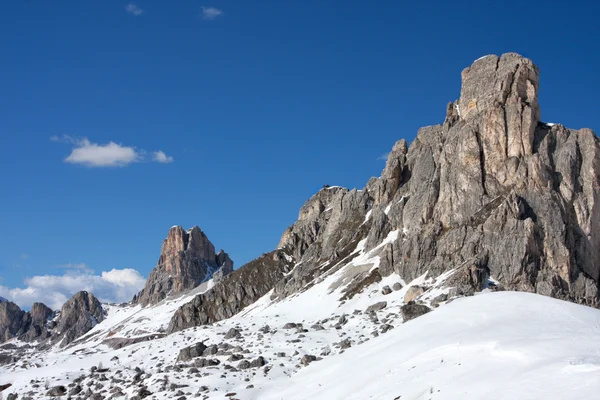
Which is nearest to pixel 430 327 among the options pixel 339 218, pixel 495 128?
pixel 495 128

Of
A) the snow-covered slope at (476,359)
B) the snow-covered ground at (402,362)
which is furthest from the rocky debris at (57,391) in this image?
the snow-covered slope at (476,359)

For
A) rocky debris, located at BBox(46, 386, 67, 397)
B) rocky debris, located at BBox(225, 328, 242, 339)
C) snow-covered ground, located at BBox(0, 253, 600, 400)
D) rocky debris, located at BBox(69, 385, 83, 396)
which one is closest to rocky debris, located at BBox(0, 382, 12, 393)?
snow-covered ground, located at BBox(0, 253, 600, 400)

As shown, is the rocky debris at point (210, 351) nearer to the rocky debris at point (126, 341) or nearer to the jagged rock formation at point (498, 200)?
the jagged rock formation at point (498, 200)

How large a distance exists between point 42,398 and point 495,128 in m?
73.2

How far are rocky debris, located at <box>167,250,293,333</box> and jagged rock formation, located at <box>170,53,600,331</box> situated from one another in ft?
107

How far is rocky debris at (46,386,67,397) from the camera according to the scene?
1949 inches

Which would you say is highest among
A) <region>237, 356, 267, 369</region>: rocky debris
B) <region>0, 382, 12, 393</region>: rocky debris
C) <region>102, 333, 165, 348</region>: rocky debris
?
<region>102, 333, 165, 348</region>: rocky debris

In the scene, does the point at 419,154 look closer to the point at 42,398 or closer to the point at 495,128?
the point at 495,128

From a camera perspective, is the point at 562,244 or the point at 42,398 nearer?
the point at 42,398

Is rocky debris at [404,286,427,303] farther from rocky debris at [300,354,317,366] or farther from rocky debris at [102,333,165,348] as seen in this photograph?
rocky debris at [102,333,165,348]

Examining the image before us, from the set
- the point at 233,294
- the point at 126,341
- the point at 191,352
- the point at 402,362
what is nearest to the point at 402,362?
the point at 402,362

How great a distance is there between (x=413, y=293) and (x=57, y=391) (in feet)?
144

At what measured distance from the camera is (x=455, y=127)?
101m

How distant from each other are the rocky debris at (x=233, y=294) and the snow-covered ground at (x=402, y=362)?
254ft
